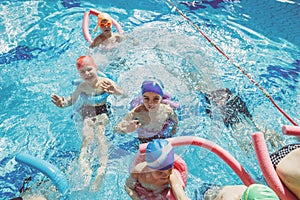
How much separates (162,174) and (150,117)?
Answer: 98 cm

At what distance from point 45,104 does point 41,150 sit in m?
0.87

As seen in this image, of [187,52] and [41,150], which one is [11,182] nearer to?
[41,150]

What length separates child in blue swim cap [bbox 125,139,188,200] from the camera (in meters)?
2.84

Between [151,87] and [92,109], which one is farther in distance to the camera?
[92,109]

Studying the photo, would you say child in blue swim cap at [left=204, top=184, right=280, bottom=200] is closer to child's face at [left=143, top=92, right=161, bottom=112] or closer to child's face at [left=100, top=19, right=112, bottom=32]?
child's face at [left=143, top=92, right=161, bottom=112]

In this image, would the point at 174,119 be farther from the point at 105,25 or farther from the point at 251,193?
the point at 105,25

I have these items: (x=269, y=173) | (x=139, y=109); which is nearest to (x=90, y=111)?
(x=139, y=109)

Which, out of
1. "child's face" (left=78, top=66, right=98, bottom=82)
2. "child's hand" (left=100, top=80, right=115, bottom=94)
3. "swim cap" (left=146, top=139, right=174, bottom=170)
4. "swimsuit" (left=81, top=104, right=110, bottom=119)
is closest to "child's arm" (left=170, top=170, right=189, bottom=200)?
"swim cap" (left=146, top=139, right=174, bottom=170)

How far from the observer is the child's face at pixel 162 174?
2.92 m

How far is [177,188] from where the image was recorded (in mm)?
3014

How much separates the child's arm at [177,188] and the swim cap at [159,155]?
238mm

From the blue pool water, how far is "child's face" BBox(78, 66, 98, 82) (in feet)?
1.28

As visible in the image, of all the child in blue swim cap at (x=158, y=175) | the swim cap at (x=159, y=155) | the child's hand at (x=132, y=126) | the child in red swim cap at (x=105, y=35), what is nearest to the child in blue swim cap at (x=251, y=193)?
the child in blue swim cap at (x=158, y=175)

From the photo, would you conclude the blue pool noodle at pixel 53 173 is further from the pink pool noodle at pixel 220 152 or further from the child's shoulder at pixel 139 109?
the child's shoulder at pixel 139 109
